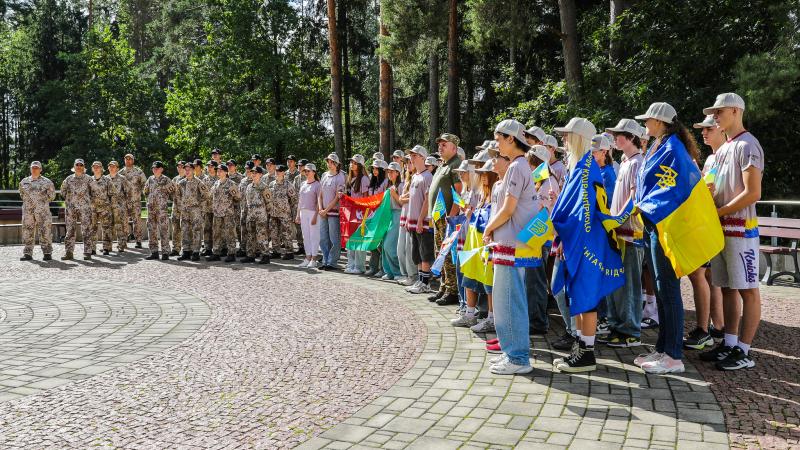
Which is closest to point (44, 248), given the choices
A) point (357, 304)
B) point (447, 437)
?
point (357, 304)

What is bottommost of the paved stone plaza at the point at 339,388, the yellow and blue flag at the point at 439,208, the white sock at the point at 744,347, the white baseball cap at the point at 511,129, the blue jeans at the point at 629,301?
the paved stone plaza at the point at 339,388

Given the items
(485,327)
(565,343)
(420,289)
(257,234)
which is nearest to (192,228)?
(257,234)

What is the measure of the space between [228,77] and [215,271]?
21.8 metres

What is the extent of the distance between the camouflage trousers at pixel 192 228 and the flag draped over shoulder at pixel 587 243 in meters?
11.1

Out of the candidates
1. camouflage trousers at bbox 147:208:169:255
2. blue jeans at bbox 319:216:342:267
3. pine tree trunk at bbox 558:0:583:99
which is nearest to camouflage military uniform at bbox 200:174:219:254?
camouflage trousers at bbox 147:208:169:255

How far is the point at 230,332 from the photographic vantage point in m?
7.64

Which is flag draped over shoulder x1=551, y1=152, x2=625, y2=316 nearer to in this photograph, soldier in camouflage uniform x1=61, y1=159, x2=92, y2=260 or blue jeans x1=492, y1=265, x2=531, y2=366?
blue jeans x1=492, y1=265, x2=531, y2=366

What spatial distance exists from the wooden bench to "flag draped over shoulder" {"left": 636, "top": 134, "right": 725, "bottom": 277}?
624 centimetres

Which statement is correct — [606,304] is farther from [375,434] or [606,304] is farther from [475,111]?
[475,111]

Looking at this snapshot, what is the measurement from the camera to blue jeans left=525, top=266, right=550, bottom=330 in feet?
23.9

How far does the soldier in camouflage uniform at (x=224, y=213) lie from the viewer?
1491cm

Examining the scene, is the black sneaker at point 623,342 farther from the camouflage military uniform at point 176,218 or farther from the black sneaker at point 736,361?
the camouflage military uniform at point 176,218

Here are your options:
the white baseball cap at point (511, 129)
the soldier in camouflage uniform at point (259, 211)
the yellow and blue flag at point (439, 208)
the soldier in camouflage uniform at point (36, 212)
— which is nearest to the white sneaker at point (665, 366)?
the white baseball cap at point (511, 129)

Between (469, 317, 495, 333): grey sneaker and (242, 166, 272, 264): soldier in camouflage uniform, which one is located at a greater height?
(242, 166, 272, 264): soldier in camouflage uniform
